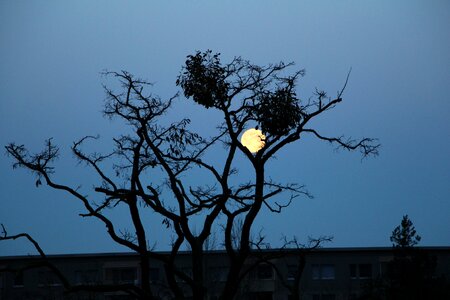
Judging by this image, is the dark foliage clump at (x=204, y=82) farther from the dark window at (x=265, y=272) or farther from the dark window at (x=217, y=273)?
the dark window at (x=265, y=272)

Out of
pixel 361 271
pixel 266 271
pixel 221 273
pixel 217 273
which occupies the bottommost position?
pixel 217 273

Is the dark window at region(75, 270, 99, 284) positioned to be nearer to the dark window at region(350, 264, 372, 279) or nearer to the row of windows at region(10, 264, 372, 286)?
the row of windows at region(10, 264, 372, 286)

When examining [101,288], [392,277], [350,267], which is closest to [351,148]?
[101,288]

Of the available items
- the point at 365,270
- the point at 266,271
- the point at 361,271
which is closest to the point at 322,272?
the point at 361,271

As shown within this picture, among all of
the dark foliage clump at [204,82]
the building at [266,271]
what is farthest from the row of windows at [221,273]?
the dark foliage clump at [204,82]

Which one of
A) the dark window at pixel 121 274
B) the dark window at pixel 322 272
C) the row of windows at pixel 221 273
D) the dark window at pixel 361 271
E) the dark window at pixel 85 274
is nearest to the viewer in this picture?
the dark window at pixel 85 274

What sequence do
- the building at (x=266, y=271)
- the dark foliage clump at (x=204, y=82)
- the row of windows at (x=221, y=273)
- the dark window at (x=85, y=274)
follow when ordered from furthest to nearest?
1. the building at (x=266, y=271)
2. the row of windows at (x=221, y=273)
3. the dark window at (x=85, y=274)
4. the dark foliage clump at (x=204, y=82)

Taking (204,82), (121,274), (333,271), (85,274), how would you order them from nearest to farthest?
(204,82) → (85,274) → (121,274) → (333,271)

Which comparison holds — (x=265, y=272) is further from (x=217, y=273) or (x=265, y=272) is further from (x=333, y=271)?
(x=217, y=273)

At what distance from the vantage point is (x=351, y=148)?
20250 millimetres

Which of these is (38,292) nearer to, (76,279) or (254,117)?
(76,279)

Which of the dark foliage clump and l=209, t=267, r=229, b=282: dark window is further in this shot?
l=209, t=267, r=229, b=282: dark window

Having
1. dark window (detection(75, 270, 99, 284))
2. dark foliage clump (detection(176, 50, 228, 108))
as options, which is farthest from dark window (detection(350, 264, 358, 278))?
dark foliage clump (detection(176, 50, 228, 108))

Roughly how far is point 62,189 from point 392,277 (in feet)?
123
